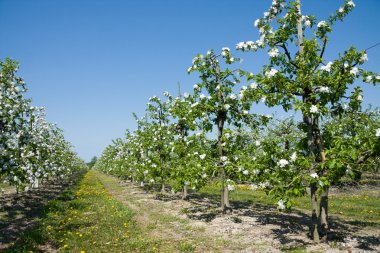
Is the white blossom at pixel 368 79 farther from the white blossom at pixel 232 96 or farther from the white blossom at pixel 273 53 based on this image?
the white blossom at pixel 232 96

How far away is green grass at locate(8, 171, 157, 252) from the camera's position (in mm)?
11828

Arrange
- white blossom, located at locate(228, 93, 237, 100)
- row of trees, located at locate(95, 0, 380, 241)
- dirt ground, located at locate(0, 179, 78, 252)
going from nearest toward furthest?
row of trees, located at locate(95, 0, 380, 241) < dirt ground, located at locate(0, 179, 78, 252) < white blossom, located at locate(228, 93, 237, 100)

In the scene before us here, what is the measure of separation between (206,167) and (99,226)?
615cm

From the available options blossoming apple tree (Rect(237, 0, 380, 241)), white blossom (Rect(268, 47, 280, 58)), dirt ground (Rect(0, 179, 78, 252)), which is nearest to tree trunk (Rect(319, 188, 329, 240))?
blossoming apple tree (Rect(237, 0, 380, 241))

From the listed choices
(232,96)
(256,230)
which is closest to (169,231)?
(256,230)

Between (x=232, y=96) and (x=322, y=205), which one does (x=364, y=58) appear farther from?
(x=232, y=96)

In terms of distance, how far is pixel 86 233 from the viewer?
45.6 ft

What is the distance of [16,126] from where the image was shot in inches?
597

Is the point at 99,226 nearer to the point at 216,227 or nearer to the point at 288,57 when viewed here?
the point at 216,227

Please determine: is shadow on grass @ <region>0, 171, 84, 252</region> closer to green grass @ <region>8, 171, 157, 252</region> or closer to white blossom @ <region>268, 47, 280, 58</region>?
green grass @ <region>8, 171, 157, 252</region>

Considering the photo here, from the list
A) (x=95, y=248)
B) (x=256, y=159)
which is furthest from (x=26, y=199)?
(x=256, y=159)

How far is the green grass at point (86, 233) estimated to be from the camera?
11.8 meters

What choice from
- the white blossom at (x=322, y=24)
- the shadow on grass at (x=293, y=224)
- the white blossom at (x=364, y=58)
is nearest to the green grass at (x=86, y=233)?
the shadow on grass at (x=293, y=224)

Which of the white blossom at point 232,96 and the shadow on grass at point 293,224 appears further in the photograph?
the white blossom at point 232,96
